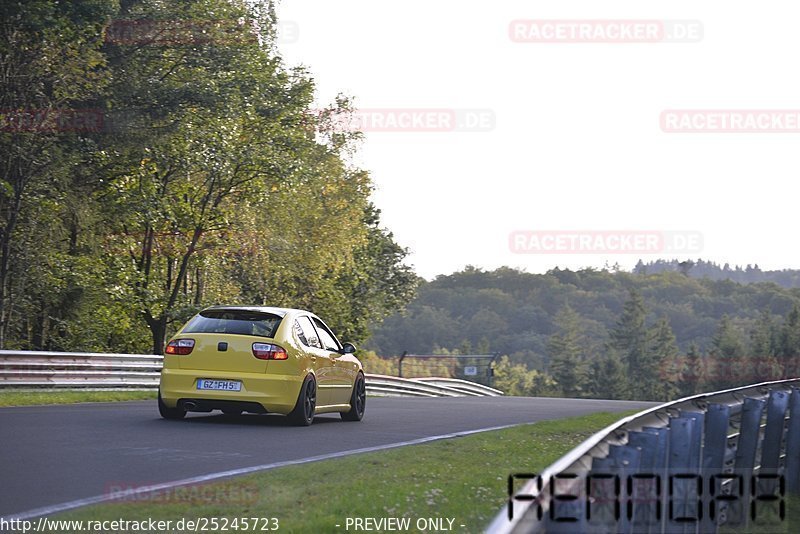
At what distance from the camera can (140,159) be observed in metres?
33.5

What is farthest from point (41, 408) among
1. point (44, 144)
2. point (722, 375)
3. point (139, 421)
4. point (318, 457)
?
point (722, 375)

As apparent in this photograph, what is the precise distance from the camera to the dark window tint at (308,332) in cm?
1512

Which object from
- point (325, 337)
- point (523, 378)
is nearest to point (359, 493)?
point (325, 337)

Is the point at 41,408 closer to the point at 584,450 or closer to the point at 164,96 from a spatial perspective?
the point at 584,450

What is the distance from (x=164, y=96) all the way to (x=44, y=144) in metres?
4.69

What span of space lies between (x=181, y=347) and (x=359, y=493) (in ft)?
21.4

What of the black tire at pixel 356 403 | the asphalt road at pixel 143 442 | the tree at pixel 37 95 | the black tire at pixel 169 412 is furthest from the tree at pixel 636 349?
the black tire at pixel 169 412

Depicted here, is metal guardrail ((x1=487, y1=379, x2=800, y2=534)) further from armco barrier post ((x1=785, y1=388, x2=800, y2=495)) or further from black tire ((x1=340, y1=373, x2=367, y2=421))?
black tire ((x1=340, y1=373, x2=367, y2=421))

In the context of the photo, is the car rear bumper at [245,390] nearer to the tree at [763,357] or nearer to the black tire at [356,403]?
the black tire at [356,403]

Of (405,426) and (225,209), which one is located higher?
(225,209)

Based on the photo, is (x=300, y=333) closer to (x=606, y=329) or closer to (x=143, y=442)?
(x=143, y=442)

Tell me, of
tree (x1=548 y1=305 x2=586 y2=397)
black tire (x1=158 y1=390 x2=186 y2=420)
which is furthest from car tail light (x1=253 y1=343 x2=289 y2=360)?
tree (x1=548 y1=305 x2=586 y2=397)

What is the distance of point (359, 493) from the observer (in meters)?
8.27

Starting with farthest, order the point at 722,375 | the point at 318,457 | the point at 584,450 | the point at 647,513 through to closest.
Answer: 1. the point at 722,375
2. the point at 318,457
3. the point at 647,513
4. the point at 584,450
